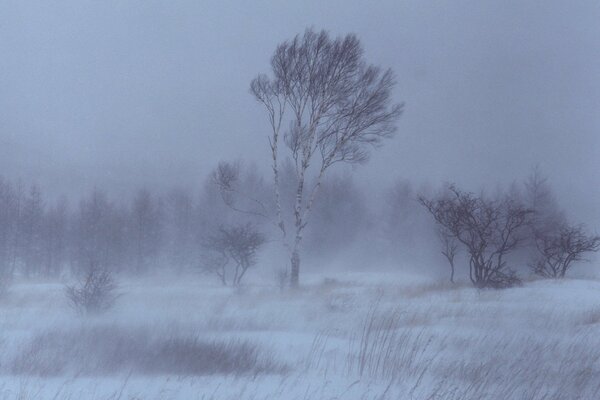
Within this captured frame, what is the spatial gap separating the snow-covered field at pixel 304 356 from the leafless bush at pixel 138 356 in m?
0.01

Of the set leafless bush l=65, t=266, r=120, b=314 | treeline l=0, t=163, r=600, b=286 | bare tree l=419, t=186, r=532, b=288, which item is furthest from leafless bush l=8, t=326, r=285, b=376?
treeline l=0, t=163, r=600, b=286

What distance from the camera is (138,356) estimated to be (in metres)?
7.02

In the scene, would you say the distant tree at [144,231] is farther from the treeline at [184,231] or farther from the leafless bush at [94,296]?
the leafless bush at [94,296]

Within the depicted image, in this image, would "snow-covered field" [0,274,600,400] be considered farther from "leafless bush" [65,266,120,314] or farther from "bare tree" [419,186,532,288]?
"bare tree" [419,186,532,288]

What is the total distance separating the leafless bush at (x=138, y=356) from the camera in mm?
6465

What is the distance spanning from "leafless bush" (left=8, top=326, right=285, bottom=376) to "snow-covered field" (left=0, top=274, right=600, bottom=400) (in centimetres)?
1

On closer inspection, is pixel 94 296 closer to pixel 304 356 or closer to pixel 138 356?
pixel 138 356

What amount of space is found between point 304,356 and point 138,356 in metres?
2.01

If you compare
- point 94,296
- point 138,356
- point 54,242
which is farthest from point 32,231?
point 138,356

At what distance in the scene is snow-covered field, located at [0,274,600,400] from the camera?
5.56 meters

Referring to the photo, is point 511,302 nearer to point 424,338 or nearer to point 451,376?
point 424,338

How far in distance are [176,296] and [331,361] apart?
10.5 metres

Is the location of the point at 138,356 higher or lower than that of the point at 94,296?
lower

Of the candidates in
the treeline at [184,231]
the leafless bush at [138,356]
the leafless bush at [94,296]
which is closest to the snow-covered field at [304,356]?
the leafless bush at [138,356]
